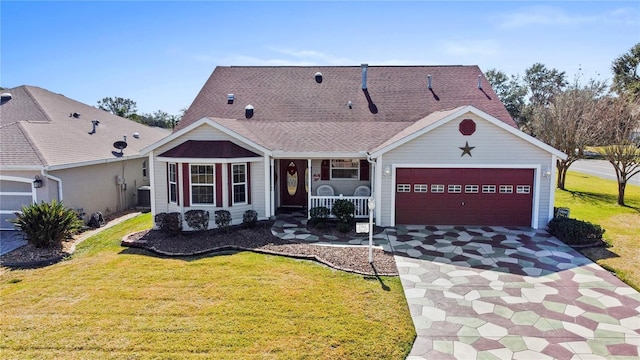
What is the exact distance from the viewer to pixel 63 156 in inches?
561

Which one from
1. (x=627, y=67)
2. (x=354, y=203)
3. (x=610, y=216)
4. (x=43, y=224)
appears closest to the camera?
(x=43, y=224)

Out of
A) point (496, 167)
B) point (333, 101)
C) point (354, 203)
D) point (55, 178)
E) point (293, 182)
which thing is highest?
point (333, 101)

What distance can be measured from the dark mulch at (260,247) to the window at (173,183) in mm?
1370

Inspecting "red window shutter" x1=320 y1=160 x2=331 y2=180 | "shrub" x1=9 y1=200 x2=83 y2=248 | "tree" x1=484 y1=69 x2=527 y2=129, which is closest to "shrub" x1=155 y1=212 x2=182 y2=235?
"shrub" x1=9 y1=200 x2=83 y2=248

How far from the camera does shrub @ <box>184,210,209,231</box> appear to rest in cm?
1253

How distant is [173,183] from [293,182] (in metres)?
4.95

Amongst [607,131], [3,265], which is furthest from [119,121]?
[607,131]

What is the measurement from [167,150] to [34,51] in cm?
831

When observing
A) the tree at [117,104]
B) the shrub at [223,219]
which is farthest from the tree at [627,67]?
the tree at [117,104]

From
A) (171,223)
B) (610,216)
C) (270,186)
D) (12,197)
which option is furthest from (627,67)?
(12,197)

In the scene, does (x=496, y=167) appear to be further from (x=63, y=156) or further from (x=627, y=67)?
(x=627, y=67)

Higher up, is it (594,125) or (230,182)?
(594,125)

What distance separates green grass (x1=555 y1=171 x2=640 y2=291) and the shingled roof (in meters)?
5.23

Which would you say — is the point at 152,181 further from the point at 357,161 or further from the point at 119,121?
the point at 119,121
